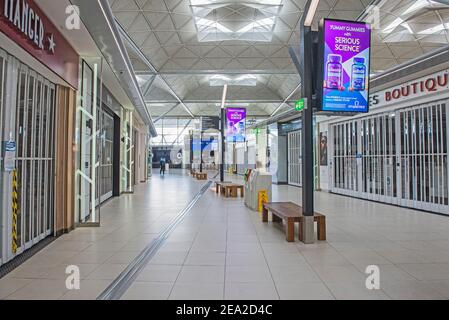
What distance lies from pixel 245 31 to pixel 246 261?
628 inches

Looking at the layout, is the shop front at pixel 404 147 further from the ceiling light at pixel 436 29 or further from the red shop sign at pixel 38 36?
the ceiling light at pixel 436 29

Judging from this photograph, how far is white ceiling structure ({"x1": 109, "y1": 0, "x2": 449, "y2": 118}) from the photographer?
13492mm

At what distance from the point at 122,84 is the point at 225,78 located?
20414 millimetres

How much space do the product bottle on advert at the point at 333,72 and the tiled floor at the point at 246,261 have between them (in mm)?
2335

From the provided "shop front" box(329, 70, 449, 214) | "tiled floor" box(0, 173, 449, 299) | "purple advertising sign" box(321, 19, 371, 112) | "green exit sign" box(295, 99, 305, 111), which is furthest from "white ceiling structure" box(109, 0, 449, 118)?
"tiled floor" box(0, 173, 449, 299)

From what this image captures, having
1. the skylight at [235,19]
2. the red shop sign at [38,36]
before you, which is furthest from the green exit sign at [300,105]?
the skylight at [235,19]

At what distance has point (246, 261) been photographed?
13.0 feet

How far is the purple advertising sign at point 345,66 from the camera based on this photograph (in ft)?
15.8

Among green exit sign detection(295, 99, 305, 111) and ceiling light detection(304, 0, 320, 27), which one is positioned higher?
ceiling light detection(304, 0, 320, 27)

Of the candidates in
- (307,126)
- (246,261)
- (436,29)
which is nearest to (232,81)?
(436,29)

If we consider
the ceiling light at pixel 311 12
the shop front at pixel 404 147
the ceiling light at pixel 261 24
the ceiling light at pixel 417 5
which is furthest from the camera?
the ceiling light at pixel 261 24

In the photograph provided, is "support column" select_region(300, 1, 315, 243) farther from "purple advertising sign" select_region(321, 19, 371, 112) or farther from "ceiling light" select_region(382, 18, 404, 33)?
"ceiling light" select_region(382, 18, 404, 33)

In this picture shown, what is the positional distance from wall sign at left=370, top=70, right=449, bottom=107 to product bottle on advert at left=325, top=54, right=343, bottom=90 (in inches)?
156
